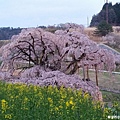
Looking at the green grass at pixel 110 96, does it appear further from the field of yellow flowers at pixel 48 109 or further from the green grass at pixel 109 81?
the field of yellow flowers at pixel 48 109

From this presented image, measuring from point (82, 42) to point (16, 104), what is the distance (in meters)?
7.66

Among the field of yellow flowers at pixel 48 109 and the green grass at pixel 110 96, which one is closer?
the field of yellow flowers at pixel 48 109

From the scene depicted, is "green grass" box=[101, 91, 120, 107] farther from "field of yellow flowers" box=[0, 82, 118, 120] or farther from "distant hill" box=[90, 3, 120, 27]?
"distant hill" box=[90, 3, 120, 27]

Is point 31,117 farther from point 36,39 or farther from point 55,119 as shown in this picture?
point 36,39

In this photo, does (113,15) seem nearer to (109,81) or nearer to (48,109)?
(109,81)

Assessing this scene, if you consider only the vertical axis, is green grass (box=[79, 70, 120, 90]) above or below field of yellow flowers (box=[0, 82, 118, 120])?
below

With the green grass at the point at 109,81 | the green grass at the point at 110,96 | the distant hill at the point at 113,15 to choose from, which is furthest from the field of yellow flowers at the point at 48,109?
the distant hill at the point at 113,15

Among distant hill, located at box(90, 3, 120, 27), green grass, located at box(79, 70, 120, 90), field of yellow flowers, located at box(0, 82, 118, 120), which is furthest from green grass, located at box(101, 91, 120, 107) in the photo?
distant hill, located at box(90, 3, 120, 27)

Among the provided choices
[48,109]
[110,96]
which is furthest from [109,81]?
[48,109]

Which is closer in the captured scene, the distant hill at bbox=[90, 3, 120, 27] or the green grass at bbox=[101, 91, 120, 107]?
the green grass at bbox=[101, 91, 120, 107]

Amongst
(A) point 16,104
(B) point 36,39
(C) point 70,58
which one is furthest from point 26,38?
(A) point 16,104

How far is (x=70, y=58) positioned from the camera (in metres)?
17.3

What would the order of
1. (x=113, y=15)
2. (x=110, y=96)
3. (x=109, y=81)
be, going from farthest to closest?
(x=113, y=15) → (x=109, y=81) → (x=110, y=96)

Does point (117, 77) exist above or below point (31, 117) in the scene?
below
